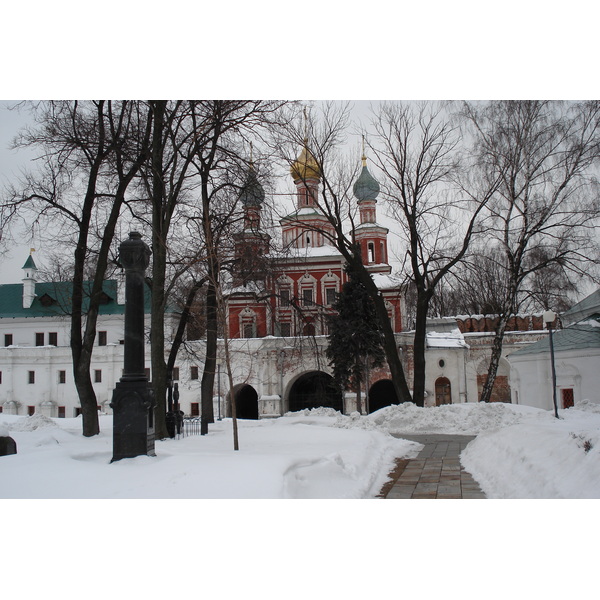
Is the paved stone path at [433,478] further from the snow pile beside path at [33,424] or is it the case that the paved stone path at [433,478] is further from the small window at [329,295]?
the small window at [329,295]

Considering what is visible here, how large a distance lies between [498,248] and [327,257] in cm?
1336

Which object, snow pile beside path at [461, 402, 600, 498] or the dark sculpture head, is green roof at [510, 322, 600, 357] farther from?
the dark sculpture head

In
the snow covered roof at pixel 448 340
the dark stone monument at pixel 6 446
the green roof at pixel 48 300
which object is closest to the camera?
the dark stone monument at pixel 6 446

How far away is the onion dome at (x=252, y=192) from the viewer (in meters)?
11.7

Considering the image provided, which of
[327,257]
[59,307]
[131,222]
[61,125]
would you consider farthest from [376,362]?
[61,125]

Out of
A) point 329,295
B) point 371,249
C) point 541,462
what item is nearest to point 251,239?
point 541,462

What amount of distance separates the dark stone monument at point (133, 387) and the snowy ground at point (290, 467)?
243 mm

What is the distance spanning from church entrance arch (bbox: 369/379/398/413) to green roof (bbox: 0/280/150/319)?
16.7 meters

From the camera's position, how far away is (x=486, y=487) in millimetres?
7039

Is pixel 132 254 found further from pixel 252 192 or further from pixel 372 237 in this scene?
pixel 372 237

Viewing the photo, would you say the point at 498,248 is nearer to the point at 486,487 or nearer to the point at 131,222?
the point at 131,222

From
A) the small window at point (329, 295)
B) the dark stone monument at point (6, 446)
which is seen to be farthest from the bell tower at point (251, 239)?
the small window at point (329, 295)

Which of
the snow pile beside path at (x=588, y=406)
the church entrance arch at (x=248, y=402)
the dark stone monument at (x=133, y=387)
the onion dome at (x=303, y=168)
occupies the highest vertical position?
the onion dome at (x=303, y=168)

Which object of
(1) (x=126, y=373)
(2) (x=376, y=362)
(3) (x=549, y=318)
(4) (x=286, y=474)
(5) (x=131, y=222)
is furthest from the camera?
(2) (x=376, y=362)
